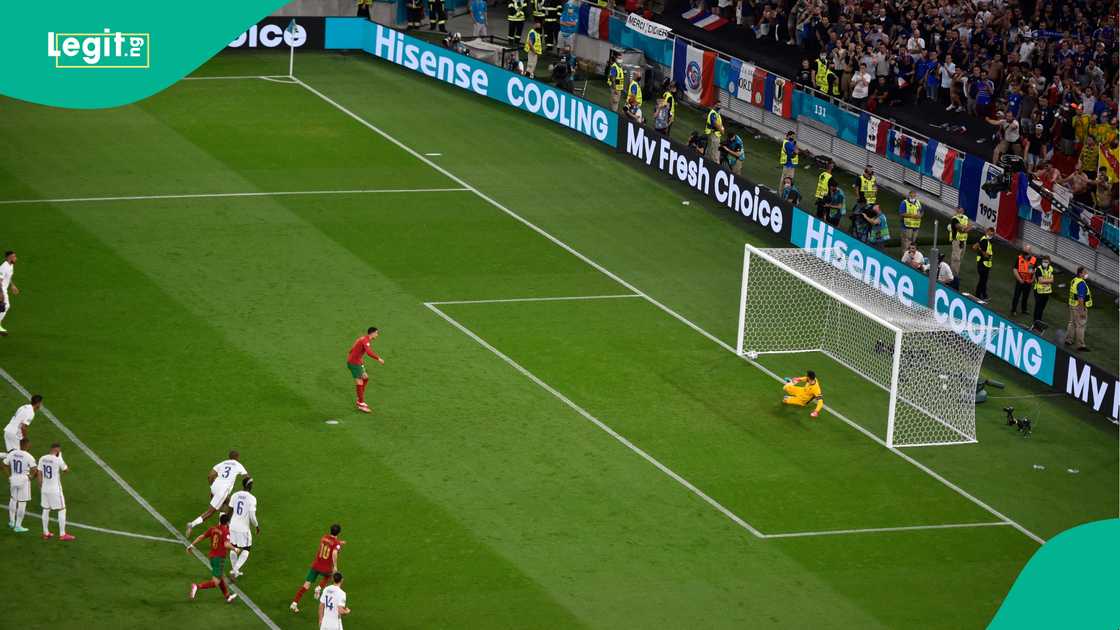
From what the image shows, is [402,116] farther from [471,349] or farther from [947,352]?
[947,352]

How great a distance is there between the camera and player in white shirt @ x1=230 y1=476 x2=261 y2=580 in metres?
26.5

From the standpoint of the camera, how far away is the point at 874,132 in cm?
4847

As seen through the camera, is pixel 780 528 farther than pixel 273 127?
No

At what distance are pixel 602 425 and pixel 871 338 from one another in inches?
268

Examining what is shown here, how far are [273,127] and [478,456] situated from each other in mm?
21896

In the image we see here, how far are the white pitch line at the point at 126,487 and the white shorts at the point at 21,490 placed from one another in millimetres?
2057

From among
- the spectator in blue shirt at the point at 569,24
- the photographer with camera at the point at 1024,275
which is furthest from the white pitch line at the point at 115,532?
the spectator in blue shirt at the point at 569,24

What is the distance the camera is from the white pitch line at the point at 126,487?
26122 mm

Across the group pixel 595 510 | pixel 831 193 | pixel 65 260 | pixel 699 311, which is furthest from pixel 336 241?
pixel 595 510

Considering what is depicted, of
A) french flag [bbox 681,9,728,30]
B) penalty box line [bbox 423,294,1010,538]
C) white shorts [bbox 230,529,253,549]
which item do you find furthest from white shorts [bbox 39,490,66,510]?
french flag [bbox 681,9,728,30]

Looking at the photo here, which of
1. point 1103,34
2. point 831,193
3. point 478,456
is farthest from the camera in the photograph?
point 1103,34

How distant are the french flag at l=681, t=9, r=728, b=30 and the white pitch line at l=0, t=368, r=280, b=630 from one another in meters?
30.9

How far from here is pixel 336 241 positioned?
139 ft

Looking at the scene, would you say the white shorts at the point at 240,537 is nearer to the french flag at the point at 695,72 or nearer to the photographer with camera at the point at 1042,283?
the photographer with camera at the point at 1042,283
